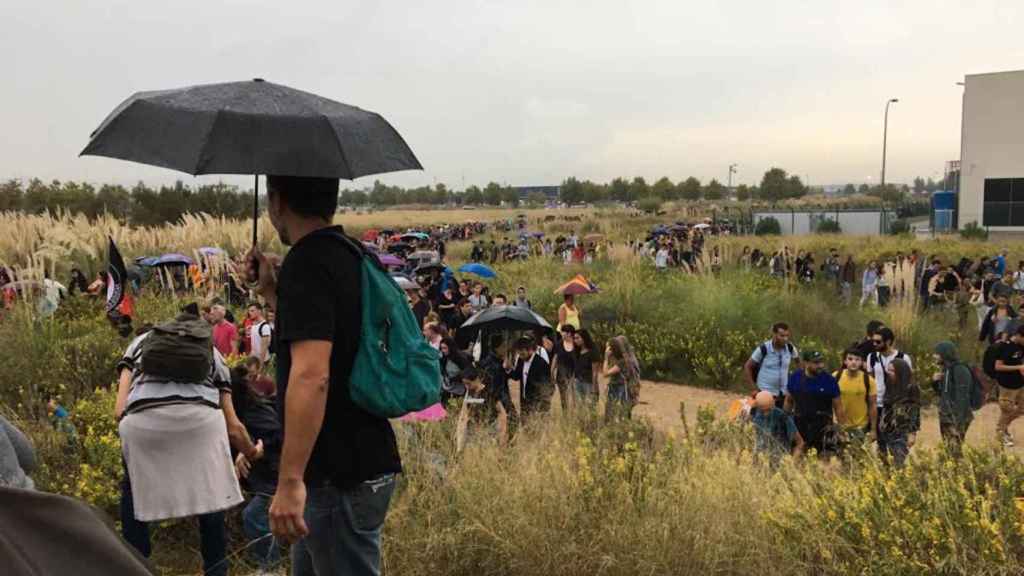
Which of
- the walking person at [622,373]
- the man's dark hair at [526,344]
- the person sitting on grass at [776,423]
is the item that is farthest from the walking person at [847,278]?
the person sitting on grass at [776,423]

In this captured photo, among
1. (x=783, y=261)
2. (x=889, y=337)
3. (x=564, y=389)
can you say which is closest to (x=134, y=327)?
(x=564, y=389)

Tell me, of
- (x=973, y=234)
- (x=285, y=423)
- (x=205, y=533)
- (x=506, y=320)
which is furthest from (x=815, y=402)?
(x=973, y=234)

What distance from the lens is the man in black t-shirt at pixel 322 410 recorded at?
229cm

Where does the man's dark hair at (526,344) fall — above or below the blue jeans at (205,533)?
above

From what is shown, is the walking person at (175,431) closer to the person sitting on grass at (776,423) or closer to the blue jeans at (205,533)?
the blue jeans at (205,533)

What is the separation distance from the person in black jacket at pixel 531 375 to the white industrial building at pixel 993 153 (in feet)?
122

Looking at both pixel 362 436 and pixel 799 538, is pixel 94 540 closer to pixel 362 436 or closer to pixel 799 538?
pixel 362 436

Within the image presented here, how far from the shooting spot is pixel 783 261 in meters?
17.4

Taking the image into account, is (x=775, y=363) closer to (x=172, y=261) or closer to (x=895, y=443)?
(x=895, y=443)

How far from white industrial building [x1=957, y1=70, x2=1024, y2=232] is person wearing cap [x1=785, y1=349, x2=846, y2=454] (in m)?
36.9

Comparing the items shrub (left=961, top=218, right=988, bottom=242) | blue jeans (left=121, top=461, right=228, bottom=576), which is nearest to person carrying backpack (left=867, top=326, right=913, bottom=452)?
blue jeans (left=121, top=461, right=228, bottom=576)

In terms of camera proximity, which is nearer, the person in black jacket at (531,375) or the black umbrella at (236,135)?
the black umbrella at (236,135)

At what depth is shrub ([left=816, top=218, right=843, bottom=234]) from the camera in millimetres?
36250

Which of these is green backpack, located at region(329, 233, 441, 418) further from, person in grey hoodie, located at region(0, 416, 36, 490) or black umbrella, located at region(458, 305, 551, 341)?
black umbrella, located at region(458, 305, 551, 341)
